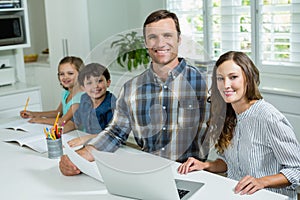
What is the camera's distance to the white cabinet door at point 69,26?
466 cm

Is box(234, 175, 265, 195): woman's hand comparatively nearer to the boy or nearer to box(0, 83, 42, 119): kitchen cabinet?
the boy

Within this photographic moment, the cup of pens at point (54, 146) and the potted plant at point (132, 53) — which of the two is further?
the cup of pens at point (54, 146)

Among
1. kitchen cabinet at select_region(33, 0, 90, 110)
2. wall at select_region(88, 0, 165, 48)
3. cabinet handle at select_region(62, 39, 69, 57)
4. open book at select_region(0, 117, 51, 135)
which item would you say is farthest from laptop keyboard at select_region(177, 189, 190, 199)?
cabinet handle at select_region(62, 39, 69, 57)

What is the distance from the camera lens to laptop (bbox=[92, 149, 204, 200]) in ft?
4.50

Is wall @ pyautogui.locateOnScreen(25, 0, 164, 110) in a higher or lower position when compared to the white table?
higher

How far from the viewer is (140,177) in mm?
1404

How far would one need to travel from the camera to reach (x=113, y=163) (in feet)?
4.84

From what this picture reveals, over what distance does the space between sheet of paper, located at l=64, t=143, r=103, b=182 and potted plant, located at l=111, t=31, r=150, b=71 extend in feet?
1.32

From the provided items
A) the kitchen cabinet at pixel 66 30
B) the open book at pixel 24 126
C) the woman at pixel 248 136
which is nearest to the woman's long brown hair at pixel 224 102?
the woman at pixel 248 136

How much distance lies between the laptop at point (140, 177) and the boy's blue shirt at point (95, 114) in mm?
96

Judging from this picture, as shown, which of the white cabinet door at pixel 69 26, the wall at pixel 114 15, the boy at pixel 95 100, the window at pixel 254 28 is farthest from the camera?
the white cabinet door at pixel 69 26

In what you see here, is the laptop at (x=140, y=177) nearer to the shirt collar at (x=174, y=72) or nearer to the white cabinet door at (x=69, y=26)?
the shirt collar at (x=174, y=72)

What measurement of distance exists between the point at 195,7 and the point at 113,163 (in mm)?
2700

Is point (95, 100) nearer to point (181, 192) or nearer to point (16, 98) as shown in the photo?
point (181, 192)
